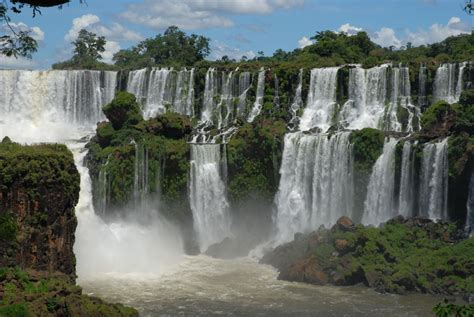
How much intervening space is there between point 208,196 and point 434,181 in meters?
11.3

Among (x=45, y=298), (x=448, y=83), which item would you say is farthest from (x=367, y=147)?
(x=45, y=298)

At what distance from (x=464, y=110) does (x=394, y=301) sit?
12.4 m

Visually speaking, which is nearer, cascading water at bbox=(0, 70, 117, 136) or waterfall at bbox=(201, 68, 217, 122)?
waterfall at bbox=(201, 68, 217, 122)

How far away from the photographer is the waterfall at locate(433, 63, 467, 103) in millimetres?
43550

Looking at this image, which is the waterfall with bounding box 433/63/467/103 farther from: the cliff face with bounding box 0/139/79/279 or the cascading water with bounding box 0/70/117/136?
the cliff face with bounding box 0/139/79/279

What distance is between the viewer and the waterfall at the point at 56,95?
169 ft

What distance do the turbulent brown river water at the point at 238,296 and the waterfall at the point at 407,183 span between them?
21.8 ft

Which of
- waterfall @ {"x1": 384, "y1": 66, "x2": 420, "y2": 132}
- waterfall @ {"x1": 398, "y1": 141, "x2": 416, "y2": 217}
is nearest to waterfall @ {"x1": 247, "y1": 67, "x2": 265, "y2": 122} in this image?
waterfall @ {"x1": 384, "y1": 66, "x2": 420, "y2": 132}

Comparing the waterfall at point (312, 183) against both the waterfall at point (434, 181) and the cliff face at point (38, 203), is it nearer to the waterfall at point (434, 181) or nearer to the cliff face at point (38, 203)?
the waterfall at point (434, 181)

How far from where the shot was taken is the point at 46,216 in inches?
1069

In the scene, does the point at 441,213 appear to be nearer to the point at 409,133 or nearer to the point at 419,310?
the point at 409,133

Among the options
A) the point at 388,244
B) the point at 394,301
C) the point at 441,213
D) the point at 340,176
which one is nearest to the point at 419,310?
the point at 394,301

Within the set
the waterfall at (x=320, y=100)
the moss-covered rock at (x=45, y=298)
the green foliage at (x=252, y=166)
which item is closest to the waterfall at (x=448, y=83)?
the waterfall at (x=320, y=100)

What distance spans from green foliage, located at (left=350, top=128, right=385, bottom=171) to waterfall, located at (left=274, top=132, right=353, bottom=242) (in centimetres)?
44
